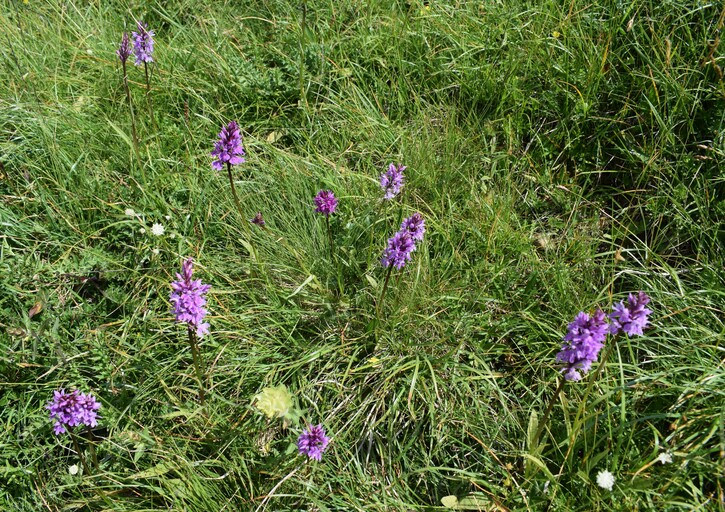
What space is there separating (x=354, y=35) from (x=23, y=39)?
1910 mm

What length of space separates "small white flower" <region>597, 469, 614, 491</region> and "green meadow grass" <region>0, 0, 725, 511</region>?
0.14ft

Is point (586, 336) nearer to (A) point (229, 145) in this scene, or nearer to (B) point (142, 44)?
(A) point (229, 145)

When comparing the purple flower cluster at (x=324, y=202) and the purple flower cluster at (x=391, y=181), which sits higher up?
the purple flower cluster at (x=391, y=181)

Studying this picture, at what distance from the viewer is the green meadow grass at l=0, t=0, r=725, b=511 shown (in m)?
2.18

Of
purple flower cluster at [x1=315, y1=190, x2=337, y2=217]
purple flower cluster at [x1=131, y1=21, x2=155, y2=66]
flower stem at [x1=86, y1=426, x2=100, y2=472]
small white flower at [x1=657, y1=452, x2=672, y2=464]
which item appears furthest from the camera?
purple flower cluster at [x1=131, y1=21, x2=155, y2=66]

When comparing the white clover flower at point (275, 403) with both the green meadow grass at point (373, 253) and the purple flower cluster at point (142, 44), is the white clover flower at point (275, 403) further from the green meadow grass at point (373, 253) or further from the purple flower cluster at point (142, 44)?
the purple flower cluster at point (142, 44)

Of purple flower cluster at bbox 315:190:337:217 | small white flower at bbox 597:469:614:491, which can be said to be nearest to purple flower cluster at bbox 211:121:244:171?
purple flower cluster at bbox 315:190:337:217

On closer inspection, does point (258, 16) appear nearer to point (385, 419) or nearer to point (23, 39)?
point (23, 39)

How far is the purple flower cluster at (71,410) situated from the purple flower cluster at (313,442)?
2.45ft

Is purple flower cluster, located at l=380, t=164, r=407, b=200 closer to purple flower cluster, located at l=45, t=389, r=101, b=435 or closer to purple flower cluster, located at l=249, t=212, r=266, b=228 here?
→ purple flower cluster, located at l=249, t=212, r=266, b=228

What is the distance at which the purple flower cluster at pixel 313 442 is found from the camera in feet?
6.68

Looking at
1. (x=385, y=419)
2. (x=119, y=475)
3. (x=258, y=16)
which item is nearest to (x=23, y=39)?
(x=258, y=16)

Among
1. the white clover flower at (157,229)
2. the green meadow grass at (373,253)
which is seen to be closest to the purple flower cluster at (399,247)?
the green meadow grass at (373,253)

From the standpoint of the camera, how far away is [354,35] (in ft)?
11.3
